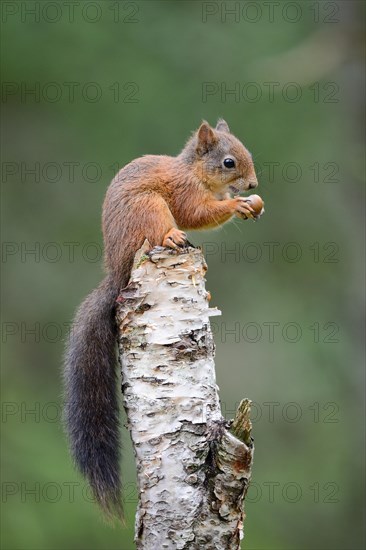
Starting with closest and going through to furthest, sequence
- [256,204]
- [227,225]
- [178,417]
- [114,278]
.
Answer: [178,417] → [114,278] → [256,204] → [227,225]

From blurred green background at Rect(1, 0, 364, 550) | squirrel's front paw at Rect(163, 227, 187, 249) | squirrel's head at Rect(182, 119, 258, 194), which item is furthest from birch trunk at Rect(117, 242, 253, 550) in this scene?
blurred green background at Rect(1, 0, 364, 550)

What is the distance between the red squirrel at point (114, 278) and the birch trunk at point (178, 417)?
0.65 ft

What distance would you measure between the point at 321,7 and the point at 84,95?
2.14m

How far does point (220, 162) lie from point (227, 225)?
3432 millimetres

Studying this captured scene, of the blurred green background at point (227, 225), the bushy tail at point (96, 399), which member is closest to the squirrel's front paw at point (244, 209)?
the bushy tail at point (96, 399)

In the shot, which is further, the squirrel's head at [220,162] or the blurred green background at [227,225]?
the blurred green background at [227,225]

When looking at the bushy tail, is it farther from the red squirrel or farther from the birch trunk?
the birch trunk

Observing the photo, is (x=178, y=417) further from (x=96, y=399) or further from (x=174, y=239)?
(x=174, y=239)

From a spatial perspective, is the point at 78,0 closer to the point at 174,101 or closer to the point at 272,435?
the point at 174,101

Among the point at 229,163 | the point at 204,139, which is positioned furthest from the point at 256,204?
the point at 204,139

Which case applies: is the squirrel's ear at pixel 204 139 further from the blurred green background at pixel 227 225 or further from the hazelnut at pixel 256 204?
the blurred green background at pixel 227 225

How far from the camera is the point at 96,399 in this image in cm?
346

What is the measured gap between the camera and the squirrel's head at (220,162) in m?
4.03

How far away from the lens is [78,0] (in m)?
7.48
